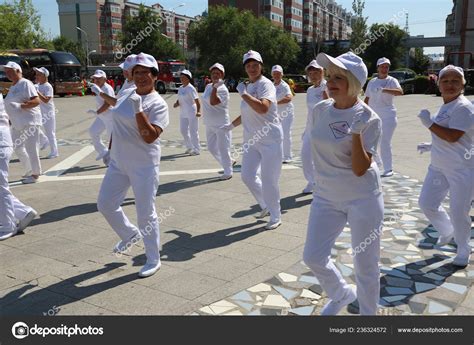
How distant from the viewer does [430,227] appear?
5.73 m

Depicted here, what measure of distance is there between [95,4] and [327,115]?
102 metres

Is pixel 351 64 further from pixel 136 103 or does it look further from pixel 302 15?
pixel 302 15

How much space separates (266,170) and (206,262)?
4.57 feet

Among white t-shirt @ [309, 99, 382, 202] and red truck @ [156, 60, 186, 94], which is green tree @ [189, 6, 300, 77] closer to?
red truck @ [156, 60, 186, 94]

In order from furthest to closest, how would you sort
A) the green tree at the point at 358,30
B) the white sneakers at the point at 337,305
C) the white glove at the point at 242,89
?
the green tree at the point at 358,30, the white glove at the point at 242,89, the white sneakers at the point at 337,305

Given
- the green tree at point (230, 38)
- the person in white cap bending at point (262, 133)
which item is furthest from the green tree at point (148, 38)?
the person in white cap bending at point (262, 133)

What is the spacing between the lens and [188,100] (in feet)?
37.0

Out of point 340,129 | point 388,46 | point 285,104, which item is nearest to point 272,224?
point 340,129

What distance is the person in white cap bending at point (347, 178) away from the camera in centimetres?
291

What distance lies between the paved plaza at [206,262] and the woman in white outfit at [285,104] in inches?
65.5

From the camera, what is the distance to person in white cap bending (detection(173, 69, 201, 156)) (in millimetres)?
11234

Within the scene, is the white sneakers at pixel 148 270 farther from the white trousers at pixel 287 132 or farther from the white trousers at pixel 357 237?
the white trousers at pixel 287 132

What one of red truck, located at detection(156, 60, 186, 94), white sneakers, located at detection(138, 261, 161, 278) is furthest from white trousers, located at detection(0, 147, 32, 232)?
red truck, located at detection(156, 60, 186, 94)
